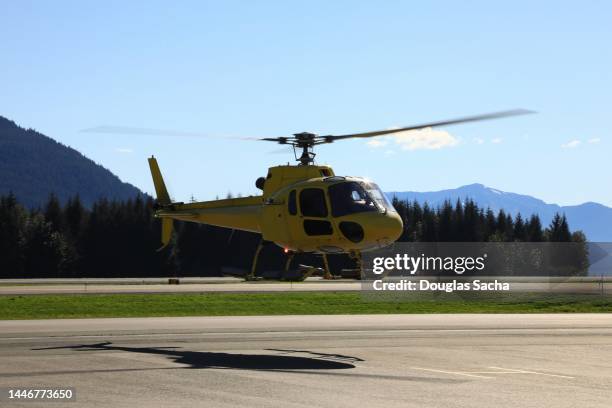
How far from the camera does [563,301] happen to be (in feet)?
166

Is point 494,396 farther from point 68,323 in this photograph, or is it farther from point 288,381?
point 68,323

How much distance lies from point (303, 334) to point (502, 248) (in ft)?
432

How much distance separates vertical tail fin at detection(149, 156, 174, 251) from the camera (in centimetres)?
3247

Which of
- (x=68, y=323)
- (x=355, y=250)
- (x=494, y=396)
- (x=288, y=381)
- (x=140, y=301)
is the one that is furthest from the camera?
(x=140, y=301)

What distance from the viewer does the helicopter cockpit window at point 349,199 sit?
25.2 m

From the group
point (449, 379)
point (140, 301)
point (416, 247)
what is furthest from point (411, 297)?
point (416, 247)

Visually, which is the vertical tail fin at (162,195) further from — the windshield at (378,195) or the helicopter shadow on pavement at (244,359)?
the windshield at (378,195)

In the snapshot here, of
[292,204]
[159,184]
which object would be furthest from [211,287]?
[292,204]

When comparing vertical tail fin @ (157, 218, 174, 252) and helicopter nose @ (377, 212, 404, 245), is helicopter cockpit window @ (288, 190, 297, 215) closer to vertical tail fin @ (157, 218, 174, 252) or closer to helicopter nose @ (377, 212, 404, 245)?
helicopter nose @ (377, 212, 404, 245)

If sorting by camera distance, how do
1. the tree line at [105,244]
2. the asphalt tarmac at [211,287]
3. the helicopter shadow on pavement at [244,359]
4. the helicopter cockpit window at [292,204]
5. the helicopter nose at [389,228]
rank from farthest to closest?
the tree line at [105,244] → the asphalt tarmac at [211,287] → the helicopter cockpit window at [292,204] → the helicopter nose at [389,228] → the helicopter shadow on pavement at [244,359]

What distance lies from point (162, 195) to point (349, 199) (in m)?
10.1

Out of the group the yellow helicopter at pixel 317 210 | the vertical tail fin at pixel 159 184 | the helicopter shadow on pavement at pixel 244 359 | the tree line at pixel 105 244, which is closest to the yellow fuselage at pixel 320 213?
the yellow helicopter at pixel 317 210

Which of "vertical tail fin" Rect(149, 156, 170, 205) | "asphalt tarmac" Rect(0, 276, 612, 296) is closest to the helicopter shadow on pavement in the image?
"vertical tail fin" Rect(149, 156, 170, 205)

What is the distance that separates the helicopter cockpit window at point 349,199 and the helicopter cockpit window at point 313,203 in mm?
296
